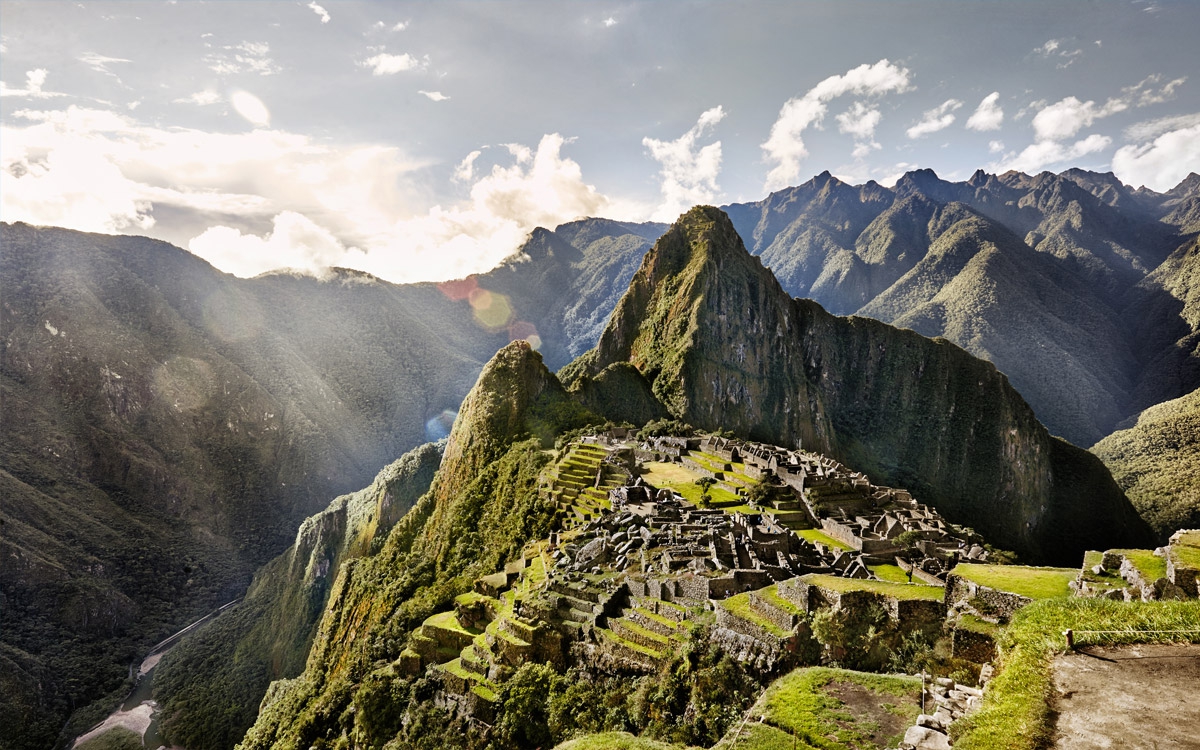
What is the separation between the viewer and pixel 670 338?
140 meters

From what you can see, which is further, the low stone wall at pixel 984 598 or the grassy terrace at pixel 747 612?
the grassy terrace at pixel 747 612

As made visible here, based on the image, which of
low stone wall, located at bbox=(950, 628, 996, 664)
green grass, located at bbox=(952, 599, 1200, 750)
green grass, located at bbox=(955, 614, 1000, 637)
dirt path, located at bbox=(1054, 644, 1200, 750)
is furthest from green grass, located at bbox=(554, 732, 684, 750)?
dirt path, located at bbox=(1054, 644, 1200, 750)

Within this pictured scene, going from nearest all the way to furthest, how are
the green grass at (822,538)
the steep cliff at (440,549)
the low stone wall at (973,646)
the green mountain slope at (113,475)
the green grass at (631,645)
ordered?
the low stone wall at (973,646) < the green grass at (631,645) < the green grass at (822,538) < the steep cliff at (440,549) < the green mountain slope at (113,475)

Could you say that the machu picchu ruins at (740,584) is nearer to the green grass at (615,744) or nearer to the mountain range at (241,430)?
the green grass at (615,744)

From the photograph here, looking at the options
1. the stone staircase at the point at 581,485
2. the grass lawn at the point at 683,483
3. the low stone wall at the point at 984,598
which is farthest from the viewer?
the grass lawn at the point at 683,483

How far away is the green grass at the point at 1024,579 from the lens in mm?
12508

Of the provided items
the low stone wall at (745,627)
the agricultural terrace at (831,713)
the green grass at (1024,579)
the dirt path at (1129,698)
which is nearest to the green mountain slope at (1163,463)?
the green grass at (1024,579)

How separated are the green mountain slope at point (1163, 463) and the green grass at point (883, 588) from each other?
5477 inches

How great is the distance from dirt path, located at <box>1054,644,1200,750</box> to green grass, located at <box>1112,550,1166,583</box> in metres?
3.94

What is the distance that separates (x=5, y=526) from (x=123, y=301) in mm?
107236

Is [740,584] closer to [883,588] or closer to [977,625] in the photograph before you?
[883,588]

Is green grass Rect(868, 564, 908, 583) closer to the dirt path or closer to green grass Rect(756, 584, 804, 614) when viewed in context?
green grass Rect(756, 584, 804, 614)

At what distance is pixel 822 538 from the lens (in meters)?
31.8

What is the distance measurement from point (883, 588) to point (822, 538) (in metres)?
17.8
